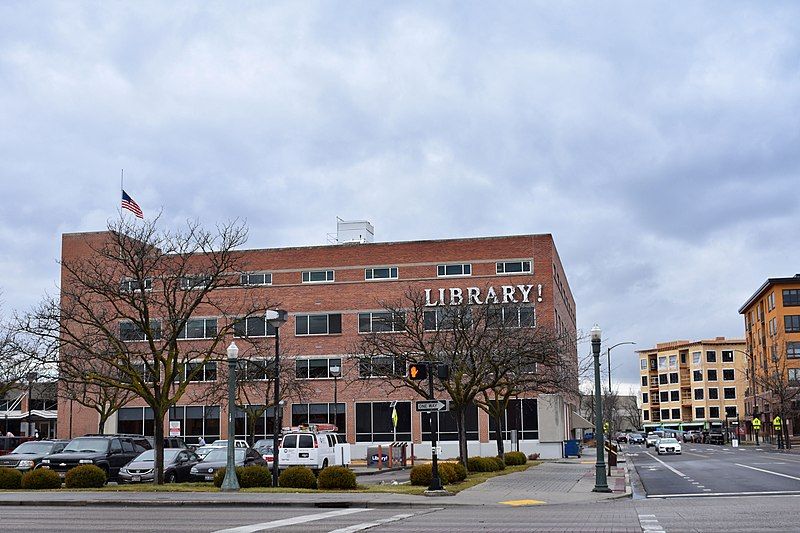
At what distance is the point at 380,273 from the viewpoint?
70250mm

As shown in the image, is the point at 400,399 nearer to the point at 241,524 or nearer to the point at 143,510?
the point at 143,510

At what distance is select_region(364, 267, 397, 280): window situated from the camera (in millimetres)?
70000

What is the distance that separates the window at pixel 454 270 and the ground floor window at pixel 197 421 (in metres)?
19.3

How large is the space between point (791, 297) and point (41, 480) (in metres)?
97.7

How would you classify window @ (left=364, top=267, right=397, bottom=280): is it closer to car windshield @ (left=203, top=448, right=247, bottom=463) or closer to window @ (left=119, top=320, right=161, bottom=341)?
window @ (left=119, top=320, right=161, bottom=341)

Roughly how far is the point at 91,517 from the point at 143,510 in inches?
94.0

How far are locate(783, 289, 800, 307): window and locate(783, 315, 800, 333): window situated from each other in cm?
156

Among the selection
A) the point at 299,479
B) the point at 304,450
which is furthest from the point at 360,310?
the point at 299,479

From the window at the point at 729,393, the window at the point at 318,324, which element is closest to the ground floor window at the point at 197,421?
the window at the point at 318,324

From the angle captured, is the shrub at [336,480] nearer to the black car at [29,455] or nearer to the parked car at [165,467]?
the parked car at [165,467]

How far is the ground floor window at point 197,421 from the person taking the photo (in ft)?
228

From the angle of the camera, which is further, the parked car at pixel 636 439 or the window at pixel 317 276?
the parked car at pixel 636 439

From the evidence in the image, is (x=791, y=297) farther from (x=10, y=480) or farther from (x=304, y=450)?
(x=10, y=480)

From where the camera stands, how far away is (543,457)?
66.4 meters
